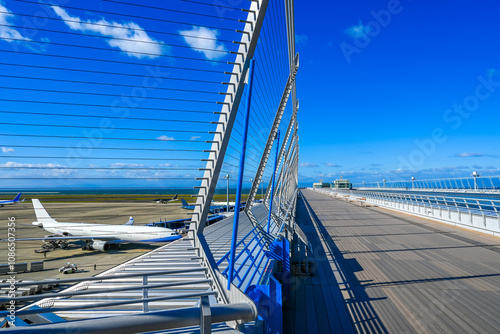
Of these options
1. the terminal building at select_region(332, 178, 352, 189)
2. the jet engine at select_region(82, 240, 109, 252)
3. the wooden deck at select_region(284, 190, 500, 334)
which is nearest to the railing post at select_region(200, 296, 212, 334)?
the wooden deck at select_region(284, 190, 500, 334)

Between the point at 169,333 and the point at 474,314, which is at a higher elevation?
the point at 169,333

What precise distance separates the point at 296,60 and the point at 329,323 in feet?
24.6

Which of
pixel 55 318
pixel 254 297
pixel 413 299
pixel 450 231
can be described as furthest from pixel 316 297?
pixel 450 231

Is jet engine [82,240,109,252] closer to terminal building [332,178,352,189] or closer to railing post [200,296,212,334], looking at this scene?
railing post [200,296,212,334]

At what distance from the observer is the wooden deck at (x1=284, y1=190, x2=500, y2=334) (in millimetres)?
3619

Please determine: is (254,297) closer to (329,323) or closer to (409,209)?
(329,323)

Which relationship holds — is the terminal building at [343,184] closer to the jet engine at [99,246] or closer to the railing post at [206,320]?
the jet engine at [99,246]

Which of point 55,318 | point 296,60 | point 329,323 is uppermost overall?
point 296,60

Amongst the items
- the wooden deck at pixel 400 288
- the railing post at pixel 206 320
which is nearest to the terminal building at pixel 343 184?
the wooden deck at pixel 400 288

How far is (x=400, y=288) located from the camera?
4.80 meters

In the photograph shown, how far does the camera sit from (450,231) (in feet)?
33.7

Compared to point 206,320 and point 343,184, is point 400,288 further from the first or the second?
point 343,184

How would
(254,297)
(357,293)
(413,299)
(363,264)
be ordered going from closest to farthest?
(254,297) < (413,299) < (357,293) < (363,264)

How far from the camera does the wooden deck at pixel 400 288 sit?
11.9 ft
